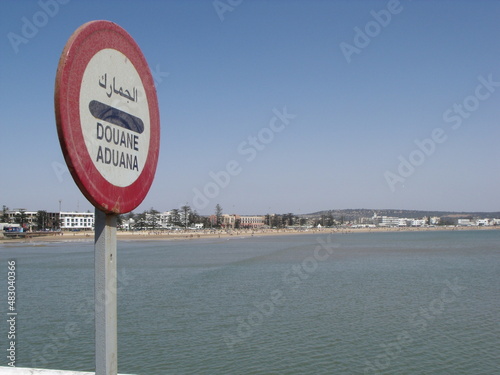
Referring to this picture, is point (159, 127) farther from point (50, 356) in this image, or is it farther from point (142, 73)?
point (50, 356)

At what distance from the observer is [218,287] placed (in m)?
24.4

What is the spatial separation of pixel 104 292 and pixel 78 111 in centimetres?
69

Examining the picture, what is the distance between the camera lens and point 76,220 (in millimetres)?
171125

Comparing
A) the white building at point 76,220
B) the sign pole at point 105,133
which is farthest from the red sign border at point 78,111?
the white building at point 76,220

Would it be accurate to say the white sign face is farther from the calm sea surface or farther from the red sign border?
the calm sea surface

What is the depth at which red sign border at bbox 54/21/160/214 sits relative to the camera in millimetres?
1667

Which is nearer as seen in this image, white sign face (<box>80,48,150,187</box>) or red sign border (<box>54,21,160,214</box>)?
red sign border (<box>54,21,160,214</box>)

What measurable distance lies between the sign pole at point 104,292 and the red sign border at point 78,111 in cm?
9

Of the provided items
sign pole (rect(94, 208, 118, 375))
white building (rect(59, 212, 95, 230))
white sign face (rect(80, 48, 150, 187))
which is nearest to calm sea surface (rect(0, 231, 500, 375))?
sign pole (rect(94, 208, 118, 375))

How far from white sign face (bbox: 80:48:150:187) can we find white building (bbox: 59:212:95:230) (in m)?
172

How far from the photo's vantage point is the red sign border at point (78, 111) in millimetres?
1667

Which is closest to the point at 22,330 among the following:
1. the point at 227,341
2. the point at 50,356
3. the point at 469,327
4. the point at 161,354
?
the point at 50,356

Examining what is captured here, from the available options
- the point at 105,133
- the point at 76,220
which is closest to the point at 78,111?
the point at 105,133

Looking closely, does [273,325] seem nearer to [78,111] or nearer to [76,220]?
[78,111]
